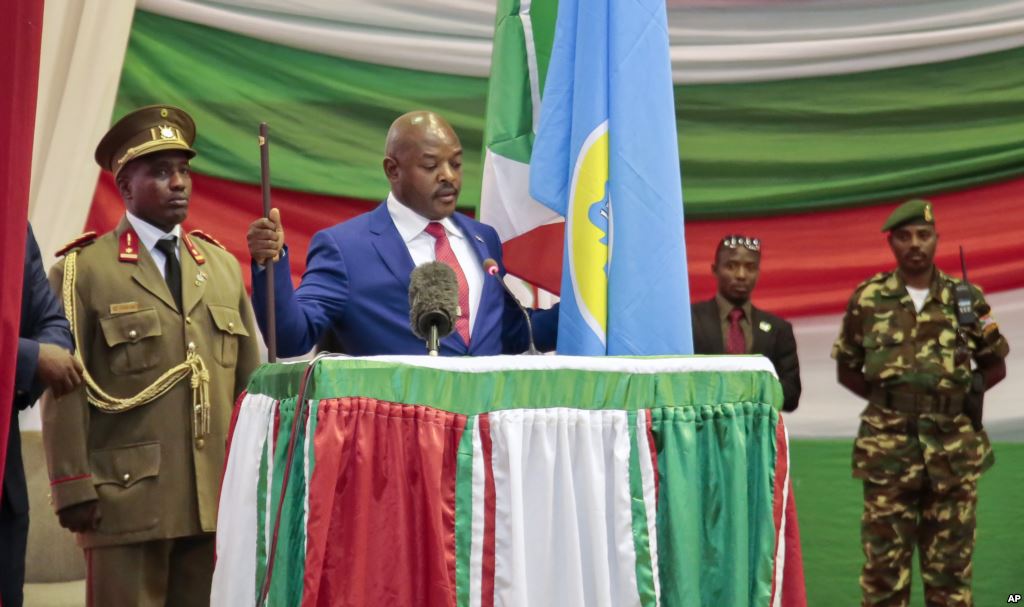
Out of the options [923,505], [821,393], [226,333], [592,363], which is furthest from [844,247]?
[592,363]

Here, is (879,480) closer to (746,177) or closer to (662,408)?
(746,177)

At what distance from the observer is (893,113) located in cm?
623

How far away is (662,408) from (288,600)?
798 millimetres

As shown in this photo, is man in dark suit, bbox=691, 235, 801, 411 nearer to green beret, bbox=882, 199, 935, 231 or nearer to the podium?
green beret, bbox=882, 199, 935, 231

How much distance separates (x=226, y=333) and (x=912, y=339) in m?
2.86

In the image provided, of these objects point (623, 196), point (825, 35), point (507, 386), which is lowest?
point (507, 386)

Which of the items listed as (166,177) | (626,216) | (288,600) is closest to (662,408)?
(626,216)

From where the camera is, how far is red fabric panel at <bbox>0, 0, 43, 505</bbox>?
5.39 ft

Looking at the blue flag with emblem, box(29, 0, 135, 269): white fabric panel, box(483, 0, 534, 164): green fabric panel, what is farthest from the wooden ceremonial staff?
box(29, 0, 135, 269): white fabric panel

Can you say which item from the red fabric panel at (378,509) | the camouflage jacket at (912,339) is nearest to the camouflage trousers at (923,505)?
the camouflage jacket at (912,339)

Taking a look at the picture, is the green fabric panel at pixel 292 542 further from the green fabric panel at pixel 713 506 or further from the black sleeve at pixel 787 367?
the black sleeve at pixel 787 367

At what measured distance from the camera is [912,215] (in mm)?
5383

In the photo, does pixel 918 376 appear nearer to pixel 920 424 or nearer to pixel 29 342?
pixel 920 424

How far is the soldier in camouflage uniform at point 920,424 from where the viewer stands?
5.22 meters
